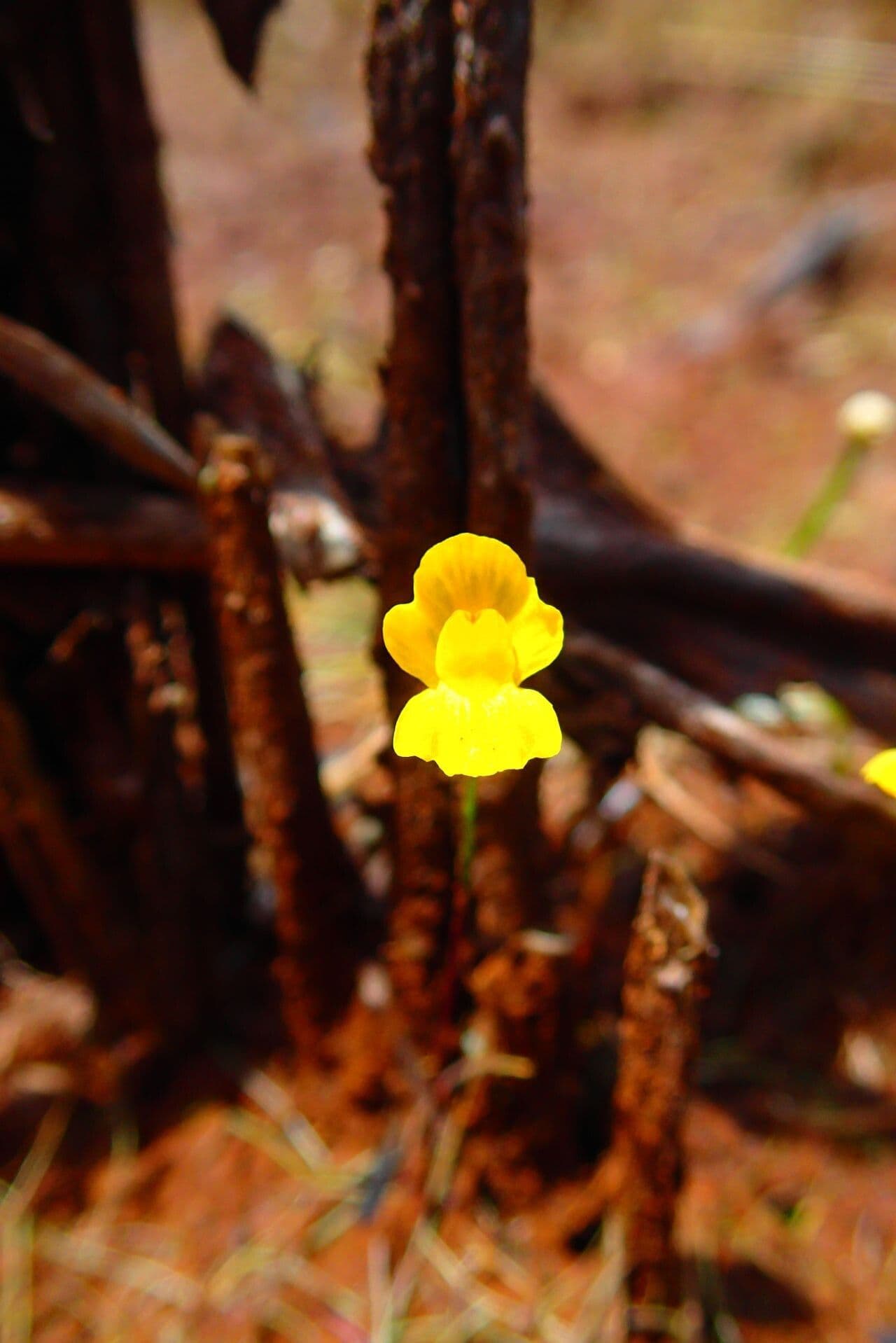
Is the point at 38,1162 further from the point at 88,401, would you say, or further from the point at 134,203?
the point at 134,203

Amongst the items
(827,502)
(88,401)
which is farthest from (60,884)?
(827,502)

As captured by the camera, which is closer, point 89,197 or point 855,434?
point 89,197

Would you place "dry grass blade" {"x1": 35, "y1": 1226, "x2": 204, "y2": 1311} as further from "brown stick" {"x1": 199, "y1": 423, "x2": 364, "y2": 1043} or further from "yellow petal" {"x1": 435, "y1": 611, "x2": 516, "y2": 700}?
"yellow petal" {"x1": 435, "y1": 611, "x2": 516, "y2": 700}

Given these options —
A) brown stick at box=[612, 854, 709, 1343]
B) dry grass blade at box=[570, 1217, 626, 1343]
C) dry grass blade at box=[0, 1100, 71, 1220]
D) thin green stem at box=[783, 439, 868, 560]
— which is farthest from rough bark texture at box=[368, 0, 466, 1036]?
thin green stem at box=[783, 439, 868, 560]

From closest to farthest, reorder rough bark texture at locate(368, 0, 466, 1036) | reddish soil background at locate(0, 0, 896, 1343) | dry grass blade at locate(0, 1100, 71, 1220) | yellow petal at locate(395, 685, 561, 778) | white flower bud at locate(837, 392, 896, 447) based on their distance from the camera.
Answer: yellow petal at locate(395, 685, 561, 778)
rough bark texture at locate(368, 0, 466, 1036)
reddish soil background at locate(0, 0, 896, 1343)
dry grass blade at locate(0, 1100, 71, 1220)
white flower bud at locate(837, 392, 896, 447)

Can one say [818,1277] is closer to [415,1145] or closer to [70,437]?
[415,1145]

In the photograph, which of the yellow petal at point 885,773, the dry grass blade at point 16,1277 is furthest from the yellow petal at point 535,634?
the dry grass blade at point 16,1277
